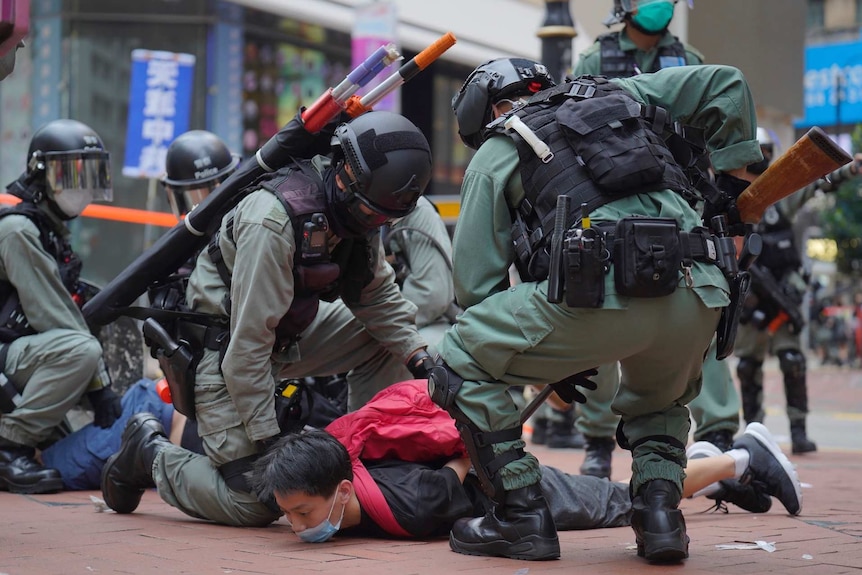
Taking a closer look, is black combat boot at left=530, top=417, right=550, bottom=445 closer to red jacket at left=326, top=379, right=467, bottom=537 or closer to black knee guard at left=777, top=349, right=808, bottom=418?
black knee guard at left=777, top=349, right=808, bottom=418

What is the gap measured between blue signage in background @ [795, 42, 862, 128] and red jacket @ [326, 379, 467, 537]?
116 ft

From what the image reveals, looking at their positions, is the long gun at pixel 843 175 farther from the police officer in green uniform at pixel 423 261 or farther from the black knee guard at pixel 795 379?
the police officer in green uniform at pixel 423 261

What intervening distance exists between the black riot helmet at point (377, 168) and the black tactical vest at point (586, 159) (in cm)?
57

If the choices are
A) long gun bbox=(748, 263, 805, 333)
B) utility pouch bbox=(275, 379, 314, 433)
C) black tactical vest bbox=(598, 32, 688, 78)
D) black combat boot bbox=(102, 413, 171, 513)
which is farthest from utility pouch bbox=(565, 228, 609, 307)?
long gun bbox=(748, 263, 805, 333)

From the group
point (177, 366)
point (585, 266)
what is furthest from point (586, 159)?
point (177, 366)

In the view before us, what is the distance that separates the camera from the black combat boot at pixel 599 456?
18.4 ft

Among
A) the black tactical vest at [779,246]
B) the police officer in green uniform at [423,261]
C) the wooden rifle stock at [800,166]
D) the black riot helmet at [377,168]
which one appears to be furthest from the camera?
the black tactical vest at [779,246]

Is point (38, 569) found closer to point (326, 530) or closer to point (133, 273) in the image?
point (326, 530)

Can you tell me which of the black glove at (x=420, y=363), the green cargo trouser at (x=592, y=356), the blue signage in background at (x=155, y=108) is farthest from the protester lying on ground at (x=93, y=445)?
the blue signage in background at (x=155, y=108)

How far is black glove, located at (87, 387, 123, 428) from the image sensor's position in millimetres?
5504

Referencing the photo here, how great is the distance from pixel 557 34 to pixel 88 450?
417 centimetres

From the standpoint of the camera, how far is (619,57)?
5.64 metres

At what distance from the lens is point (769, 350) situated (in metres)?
7.64

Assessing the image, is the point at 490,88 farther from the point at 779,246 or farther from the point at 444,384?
the point at 779,246
